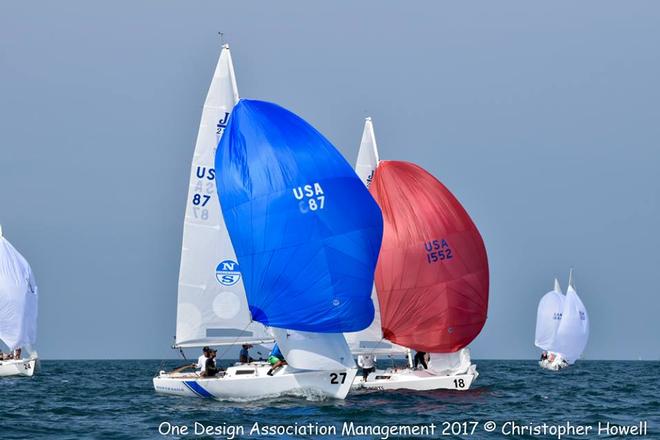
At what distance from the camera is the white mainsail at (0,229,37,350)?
57.2 meters

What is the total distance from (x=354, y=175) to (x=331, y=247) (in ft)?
8.16

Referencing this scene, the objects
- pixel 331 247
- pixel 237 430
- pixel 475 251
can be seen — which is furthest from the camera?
pixel 475 251

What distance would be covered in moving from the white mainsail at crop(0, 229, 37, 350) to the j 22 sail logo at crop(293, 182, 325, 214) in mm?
27081

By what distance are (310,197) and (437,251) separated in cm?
879

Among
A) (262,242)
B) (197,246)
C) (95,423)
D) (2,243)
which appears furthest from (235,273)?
(2,243)

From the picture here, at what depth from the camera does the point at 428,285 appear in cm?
4122

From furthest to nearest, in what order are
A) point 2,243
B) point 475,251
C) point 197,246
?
point 2,243, point 475,251, point 197,246

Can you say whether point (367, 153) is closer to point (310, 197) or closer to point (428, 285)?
point (428, 285)

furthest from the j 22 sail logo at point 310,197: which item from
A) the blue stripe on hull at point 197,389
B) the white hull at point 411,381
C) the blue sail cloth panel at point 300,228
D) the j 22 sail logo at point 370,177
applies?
the j 22 sail logo at point 370,177

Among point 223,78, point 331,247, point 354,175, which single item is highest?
point 223,78

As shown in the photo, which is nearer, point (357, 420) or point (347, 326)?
point (357, 420)

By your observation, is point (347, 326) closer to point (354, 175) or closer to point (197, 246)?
point (354, 175)

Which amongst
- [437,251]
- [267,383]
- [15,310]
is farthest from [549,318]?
[267,383]

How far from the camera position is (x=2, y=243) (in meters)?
58.5
